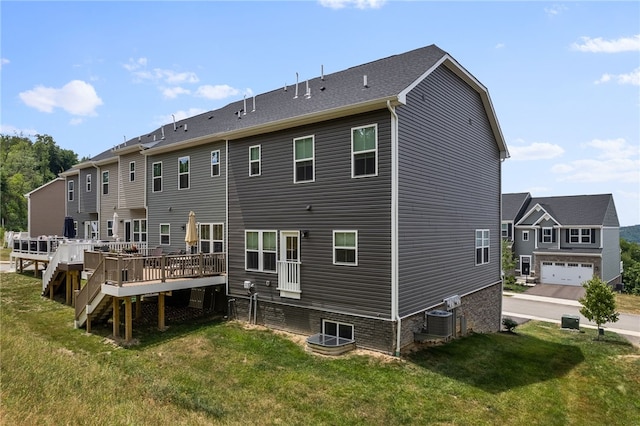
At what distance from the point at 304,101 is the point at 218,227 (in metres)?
6.09

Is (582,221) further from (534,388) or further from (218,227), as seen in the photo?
(218,227)

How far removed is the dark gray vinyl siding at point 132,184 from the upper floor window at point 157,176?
0.98 m

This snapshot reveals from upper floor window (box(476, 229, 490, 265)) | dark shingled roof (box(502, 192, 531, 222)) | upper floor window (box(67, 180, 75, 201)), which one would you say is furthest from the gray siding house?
dark shingled roof (box(502, 192, 531, 222))

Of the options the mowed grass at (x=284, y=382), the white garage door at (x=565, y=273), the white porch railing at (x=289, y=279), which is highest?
the white porch railing at (x=289, y=279)

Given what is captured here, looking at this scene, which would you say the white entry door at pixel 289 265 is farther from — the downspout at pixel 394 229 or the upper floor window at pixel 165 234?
the upper floor window at pixel 165 234

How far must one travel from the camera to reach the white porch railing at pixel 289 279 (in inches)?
481

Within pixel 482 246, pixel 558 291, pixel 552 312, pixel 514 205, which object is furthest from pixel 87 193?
pixel 514 205

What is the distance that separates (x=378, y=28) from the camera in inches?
521

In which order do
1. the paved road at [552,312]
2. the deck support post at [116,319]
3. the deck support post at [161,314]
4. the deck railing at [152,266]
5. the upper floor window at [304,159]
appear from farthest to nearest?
1. the paved road at [552,312]
2. the deck support post at [161,314]
3. the deck support post at [116,319]
4. the upper floor window at [304,159]
5. the deck railing at [152,266]

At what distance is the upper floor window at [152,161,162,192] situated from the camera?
58.9 ft

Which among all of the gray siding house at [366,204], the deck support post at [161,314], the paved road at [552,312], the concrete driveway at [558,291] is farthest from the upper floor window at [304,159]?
the concrete driveway at [558,291]

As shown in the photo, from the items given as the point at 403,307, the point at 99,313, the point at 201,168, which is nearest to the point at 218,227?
the point at 201,168

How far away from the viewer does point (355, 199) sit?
11008 millimetres

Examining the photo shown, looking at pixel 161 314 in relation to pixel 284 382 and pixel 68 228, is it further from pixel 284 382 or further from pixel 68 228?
pixel 68 228
